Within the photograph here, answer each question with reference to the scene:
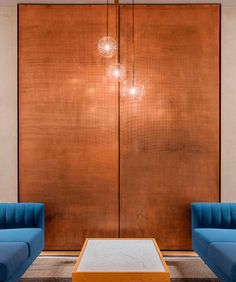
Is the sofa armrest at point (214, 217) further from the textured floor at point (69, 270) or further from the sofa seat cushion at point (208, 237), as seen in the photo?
the textured floor at point (69, 270)

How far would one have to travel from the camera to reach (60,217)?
4.49 metres

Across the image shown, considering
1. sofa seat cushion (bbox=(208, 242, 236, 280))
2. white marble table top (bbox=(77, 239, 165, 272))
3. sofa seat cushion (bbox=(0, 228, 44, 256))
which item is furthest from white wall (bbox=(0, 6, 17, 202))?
sofa seat cushion (bbox=(208, 242, 236, 280))

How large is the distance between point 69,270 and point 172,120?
2392 millimetres

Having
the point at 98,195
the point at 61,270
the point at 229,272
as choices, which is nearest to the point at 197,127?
the point at 98,195

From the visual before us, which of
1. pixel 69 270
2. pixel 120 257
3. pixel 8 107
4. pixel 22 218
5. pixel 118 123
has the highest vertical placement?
pixel 8 107

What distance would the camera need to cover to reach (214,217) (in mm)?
4191

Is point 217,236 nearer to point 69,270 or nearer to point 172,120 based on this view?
point 172,120

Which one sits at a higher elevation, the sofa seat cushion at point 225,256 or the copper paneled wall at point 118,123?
the copper paneled wall at point 118,123

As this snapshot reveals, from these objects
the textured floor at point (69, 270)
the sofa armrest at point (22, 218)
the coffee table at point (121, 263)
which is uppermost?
the sofa armrest at point (22, 218)

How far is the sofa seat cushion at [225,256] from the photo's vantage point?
2.79 m

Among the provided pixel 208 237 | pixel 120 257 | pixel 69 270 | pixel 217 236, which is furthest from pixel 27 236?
pixel 217 236

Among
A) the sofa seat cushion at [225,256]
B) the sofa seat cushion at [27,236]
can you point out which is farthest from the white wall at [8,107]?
the sofa seat cushion at [225,256]

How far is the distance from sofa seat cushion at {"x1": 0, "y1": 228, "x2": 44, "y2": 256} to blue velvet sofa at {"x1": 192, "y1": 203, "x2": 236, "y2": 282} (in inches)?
76.1

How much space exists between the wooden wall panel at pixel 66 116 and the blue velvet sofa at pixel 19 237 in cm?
36
